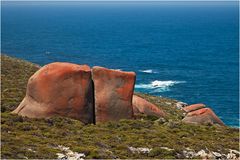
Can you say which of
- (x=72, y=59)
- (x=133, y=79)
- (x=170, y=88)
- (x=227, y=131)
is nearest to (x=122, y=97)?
(x=133, y=79)

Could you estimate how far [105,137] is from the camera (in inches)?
1303

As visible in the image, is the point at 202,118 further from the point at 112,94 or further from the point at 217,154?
the point at 217,154

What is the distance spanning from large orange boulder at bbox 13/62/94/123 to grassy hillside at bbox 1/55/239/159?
1180mm

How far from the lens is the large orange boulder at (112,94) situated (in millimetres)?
39469

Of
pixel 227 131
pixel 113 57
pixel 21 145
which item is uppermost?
pixel 21 145

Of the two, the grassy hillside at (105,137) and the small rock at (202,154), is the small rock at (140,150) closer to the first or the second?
the grassy hillside at (105,137)

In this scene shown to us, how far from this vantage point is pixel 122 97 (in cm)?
4012

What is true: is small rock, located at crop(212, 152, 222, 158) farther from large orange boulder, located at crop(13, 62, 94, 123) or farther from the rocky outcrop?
large orange boulder, located at crop(13, 62, 94, 123)

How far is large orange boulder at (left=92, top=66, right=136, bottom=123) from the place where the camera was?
39.5 metres

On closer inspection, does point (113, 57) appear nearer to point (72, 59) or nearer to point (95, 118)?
point (72, 59)

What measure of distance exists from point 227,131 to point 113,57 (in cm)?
12244

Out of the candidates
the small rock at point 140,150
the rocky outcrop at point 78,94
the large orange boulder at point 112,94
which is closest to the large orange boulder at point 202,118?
the rocky outcrop at point 78,94

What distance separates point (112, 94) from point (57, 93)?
538cm

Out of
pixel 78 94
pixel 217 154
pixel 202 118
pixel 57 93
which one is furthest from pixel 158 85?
pixel 217 154
